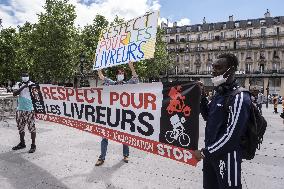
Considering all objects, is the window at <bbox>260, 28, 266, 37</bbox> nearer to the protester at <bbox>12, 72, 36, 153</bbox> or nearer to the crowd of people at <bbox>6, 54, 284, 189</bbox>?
the protester at <bbox>12, 72, 36, 153</bbox>

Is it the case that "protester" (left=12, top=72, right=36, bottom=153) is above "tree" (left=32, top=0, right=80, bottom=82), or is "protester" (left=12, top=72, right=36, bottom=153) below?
below

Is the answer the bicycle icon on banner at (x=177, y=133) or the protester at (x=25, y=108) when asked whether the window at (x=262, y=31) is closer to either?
the protester at (x=25, y=108)

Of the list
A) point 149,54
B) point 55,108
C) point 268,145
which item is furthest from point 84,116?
point 268,145

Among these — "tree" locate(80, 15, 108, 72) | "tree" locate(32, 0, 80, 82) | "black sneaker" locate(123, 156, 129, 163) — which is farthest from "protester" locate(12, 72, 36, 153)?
"tree" locate(80, 15, 108, 72)

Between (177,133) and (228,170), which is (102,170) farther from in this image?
(228,170)

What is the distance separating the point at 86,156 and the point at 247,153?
4516 millimetres

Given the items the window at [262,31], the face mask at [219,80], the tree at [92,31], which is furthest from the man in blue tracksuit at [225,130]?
the window at [262,31]

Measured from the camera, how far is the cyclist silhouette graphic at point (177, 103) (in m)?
3.96

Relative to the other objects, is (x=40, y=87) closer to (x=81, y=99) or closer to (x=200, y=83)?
(x=81, y=99)

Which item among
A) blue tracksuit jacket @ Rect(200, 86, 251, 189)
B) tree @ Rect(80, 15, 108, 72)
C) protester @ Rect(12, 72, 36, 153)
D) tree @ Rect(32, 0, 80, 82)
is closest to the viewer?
blue tracksuit jacket @ Rect(200, 86, 251, 189)

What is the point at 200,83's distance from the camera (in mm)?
3854

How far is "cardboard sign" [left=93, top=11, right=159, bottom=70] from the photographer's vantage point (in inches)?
225

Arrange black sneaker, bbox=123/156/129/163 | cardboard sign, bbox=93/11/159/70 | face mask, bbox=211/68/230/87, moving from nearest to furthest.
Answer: face mask, bbox=211/68/230/87, cardboard sign, bbox=93/11/159/70, black sneaker, bbox=123/156/129/163

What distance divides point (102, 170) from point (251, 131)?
11.5 ft
